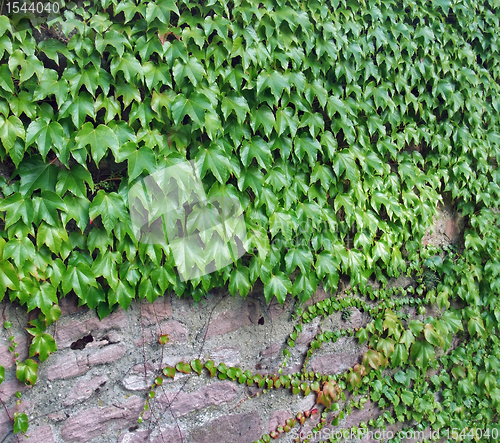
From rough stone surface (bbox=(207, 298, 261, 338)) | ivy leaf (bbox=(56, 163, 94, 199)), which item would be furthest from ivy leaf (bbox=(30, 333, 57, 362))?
rough stone surface (bbox=(207, 298, 261, 338))

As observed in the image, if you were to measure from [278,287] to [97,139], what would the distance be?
119 centimetres

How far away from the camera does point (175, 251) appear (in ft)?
5.75

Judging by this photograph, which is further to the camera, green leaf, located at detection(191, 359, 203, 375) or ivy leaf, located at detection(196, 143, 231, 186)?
green leaf, located at detection(191, 359, 203, 375)

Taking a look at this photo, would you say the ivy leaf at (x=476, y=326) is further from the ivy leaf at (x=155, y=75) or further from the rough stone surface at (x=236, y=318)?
the ivy leaf at (x=155, y=75)

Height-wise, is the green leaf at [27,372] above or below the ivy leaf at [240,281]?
below

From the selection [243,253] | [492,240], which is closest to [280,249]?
[243,253]

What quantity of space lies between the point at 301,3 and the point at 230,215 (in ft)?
4.21

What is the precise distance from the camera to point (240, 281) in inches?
74.1

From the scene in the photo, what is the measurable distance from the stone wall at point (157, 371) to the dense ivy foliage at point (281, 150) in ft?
0.38

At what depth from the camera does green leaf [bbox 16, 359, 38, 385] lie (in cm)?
157

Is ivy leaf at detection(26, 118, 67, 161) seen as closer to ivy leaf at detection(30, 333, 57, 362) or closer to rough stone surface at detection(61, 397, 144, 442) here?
ivy leaf at detection(30, 333, 57, 362)

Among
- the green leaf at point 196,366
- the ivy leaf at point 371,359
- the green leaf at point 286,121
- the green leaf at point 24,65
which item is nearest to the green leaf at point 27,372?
the green leaf at point 196,366

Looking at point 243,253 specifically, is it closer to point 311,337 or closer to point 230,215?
point 230,215

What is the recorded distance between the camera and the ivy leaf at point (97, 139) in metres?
1.51
